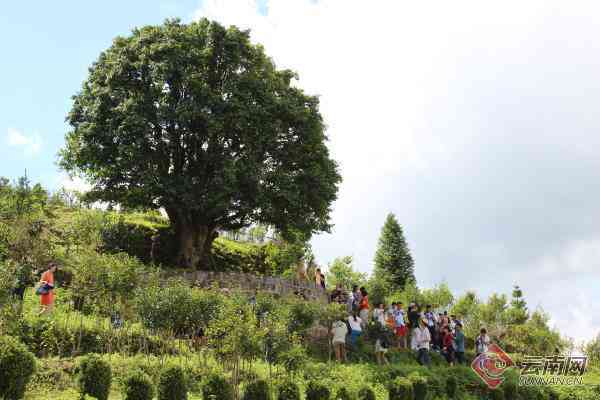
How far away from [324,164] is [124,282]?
1538 centimetres

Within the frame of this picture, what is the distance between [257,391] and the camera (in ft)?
46.6

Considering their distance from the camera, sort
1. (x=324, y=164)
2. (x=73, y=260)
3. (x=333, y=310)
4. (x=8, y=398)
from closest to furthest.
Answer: (x=8, y=398)
(x=333, y=310)
(x=73, y=260)
(x=324, y=164)

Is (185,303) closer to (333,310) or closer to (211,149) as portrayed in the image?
(333,310)

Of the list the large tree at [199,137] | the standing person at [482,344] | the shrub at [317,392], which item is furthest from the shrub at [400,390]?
the large tree at [199,137]

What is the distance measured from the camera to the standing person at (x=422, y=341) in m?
22.7

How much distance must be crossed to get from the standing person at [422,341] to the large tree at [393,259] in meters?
31.7

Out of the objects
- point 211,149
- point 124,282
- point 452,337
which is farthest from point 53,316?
point 452,337

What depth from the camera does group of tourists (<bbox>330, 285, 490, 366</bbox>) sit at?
2248 cm

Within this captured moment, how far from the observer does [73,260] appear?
23.4 m

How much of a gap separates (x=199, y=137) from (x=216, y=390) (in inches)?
696

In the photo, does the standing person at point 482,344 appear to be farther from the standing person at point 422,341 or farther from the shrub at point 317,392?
the shrub at point 317,392

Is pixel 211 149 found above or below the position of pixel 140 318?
above

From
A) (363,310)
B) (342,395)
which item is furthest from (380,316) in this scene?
(342,395)

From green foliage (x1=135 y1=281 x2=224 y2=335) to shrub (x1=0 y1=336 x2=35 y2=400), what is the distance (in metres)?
5.36
